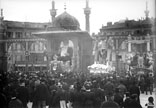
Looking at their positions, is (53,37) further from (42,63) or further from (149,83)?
(149,83)

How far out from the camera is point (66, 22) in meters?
50.4

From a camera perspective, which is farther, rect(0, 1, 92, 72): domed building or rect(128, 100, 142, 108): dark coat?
rect(0, 1, 92, 72): domed building

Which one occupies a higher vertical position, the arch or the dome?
the dome

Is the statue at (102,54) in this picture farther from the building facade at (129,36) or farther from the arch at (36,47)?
the arch at (36,47)

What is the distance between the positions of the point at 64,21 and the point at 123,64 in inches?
404

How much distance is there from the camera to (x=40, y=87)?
14.2m

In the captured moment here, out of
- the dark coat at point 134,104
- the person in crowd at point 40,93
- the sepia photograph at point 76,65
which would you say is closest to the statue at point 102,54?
the sepia photograph at point 76,65

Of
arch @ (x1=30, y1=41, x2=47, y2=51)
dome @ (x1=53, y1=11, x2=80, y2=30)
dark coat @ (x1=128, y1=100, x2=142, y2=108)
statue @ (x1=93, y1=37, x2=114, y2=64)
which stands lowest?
dark coat @ (x1=128, y1=100, x2=142, y2=108)

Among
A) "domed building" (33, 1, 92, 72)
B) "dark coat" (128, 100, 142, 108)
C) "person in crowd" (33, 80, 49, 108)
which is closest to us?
"dark coat" (128, 100, 142, 108)

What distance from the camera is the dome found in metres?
50.1

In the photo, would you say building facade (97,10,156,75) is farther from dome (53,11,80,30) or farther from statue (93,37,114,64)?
dome (53,11,80,30)

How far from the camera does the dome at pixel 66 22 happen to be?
50.1m

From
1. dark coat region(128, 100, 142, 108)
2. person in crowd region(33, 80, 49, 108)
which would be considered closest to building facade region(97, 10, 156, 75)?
person in crowd region(33, 80, 49, 108)

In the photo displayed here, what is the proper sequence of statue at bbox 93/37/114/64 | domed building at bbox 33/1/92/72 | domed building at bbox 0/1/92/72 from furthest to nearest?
statue at bbox 93/37/114/64
domed building at bbox 0/1/92/72
domed building at bbox 33/1/92/72
